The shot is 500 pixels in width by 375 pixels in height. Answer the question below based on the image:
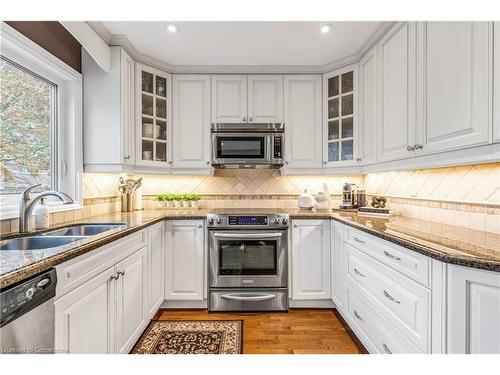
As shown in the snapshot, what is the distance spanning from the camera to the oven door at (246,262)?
2535mm

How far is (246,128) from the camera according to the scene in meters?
2.81

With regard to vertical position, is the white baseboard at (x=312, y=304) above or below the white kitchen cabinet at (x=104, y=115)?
below

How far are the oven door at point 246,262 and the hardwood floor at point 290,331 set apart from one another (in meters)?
0.27

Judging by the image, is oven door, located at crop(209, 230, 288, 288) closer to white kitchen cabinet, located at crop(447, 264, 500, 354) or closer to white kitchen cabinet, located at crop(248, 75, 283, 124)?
white kitchen cabinet, located at crop(248, 75, 283, 124)

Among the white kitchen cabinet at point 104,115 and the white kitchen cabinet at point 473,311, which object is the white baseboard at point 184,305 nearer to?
the white kitchen cabinet at point 104,115

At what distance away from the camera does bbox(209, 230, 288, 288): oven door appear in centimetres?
254

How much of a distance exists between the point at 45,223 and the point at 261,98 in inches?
85.5

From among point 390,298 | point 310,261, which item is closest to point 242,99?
point 310,261

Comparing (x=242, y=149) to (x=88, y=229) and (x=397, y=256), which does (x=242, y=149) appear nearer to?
(x=88, y=229)

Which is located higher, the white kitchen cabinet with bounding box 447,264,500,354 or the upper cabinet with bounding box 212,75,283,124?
the upper cabinet with bounding box 212,75,283,124

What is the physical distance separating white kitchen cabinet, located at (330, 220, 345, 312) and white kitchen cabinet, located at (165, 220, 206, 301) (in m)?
1.21

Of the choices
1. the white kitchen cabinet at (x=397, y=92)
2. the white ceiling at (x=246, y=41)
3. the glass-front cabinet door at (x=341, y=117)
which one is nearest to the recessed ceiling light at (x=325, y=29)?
the white ceiling at (x=246, y=41)

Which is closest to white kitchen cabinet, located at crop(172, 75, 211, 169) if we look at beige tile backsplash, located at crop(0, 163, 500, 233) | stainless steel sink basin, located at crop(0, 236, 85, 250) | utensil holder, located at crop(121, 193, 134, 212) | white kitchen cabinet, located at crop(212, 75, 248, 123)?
white kitchen cabinet, located at crop(212, 75, 248, 123)

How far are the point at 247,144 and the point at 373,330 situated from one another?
1.92 meters
